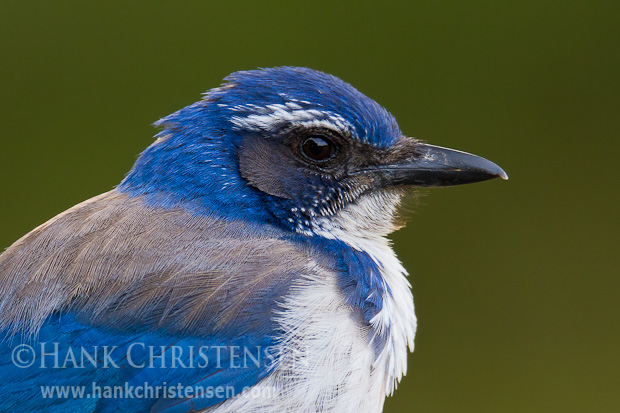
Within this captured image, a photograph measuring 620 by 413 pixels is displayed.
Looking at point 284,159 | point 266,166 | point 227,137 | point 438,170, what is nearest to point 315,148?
point 284,159

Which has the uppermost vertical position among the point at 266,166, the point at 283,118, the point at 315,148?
the point at 283,118

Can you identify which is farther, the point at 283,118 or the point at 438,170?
the point at 438,170

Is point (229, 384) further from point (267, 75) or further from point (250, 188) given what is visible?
point (267, 75)

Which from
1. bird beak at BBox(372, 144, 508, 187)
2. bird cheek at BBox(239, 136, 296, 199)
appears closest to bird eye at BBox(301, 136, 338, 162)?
bird cheek at BBox(239, 136, 296, 199)

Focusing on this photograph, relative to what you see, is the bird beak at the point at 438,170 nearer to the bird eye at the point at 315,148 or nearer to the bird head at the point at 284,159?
the bird head at the point at 284,159

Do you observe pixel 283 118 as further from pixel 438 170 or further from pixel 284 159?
pixel 438 170

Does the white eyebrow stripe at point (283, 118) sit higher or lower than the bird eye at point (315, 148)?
higher

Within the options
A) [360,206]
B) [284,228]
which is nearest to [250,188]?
[284,228]

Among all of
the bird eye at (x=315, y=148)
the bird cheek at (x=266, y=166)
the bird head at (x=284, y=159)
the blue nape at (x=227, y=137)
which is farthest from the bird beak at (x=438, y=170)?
the bird cheek at (x=266, y=166)
